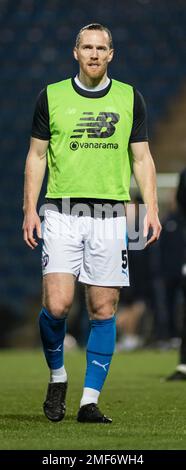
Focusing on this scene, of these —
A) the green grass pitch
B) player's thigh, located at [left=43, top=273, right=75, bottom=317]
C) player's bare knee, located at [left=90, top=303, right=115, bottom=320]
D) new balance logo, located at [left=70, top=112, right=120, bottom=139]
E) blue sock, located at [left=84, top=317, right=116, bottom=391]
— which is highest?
new balance logo, located at [left=70, top=112, right=120, bottom=139]

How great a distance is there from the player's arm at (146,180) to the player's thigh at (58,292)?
0.49m

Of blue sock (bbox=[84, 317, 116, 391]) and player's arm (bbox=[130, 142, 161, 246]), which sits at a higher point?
player's arm (bbox=[130, 142, 161, 246])

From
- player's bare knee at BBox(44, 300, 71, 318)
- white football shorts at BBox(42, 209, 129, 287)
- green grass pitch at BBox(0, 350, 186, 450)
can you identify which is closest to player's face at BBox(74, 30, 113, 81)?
white football shorts at BBox(42, 209, 129, 287)

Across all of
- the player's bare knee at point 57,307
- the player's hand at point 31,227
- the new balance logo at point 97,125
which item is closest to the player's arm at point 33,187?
the player's hand at point 31,227

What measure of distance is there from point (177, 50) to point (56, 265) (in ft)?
47.2

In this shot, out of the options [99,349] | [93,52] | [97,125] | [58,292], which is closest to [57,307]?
[58,292]

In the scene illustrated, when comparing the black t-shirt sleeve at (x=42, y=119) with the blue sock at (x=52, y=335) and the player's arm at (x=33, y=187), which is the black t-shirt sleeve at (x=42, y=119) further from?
the blue sock at (x=52, y=335)

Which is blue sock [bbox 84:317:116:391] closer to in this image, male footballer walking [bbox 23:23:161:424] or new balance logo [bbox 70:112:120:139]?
male footballer walking [bbox 23:23:161:424]

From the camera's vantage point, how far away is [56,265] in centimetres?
614

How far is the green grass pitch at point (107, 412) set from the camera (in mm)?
5215

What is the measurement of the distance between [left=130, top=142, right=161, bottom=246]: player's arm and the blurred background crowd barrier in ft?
39.8

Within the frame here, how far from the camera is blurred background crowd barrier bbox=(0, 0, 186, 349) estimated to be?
19031mm
